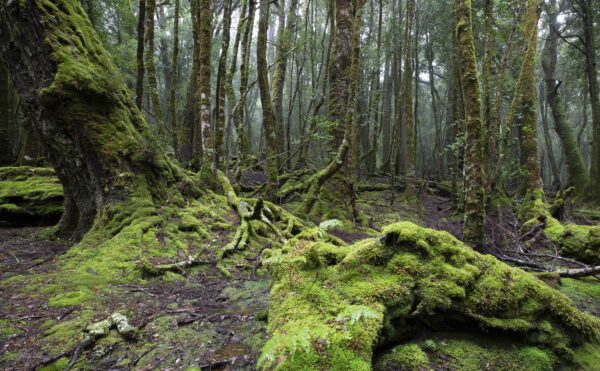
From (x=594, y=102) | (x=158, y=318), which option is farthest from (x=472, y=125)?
(x=594, y=102)

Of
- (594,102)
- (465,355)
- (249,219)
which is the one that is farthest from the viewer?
(594,102)

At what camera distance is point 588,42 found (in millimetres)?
13758

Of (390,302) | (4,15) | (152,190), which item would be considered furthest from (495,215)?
(4,15)

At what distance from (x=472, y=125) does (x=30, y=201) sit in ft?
32.1

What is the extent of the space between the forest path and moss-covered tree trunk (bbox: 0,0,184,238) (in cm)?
162

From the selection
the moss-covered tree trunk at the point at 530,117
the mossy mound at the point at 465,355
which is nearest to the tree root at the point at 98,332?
the mossy mound at the point at 465,355

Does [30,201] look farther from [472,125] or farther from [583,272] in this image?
[583,272]

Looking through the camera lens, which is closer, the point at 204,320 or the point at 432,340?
the point at 432,340

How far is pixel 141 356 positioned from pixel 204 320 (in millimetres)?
847

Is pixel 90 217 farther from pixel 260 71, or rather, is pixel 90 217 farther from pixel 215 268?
pixel 260 71

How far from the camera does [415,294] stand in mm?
3000

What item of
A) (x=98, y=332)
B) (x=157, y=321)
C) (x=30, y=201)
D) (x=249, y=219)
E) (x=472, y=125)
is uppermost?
(x=472, y=125)

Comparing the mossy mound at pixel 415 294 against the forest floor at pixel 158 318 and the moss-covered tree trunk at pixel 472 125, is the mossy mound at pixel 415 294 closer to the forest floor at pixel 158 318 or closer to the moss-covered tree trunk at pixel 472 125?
the forest floor at pixel 158 318

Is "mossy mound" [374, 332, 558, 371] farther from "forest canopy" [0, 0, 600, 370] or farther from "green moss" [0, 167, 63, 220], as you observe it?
"green moss" [0, 167, 63, 220]
